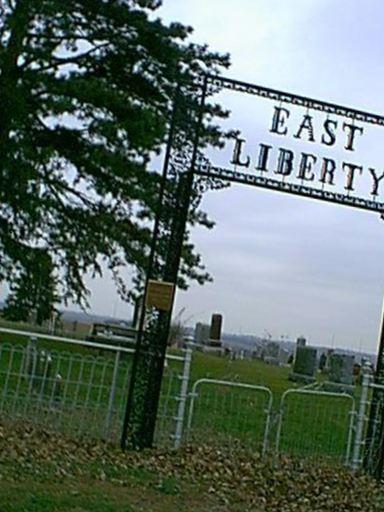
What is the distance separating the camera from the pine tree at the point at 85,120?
648 inches

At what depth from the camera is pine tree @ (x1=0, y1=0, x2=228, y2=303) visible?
16453 millimetres

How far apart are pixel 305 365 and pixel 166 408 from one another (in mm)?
10724

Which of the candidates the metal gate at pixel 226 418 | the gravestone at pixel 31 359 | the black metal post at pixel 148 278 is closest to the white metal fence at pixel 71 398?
the gravestone at pixel 31 359

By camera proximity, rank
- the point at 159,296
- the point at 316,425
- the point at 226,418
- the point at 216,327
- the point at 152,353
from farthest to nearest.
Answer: the point at 216,327, the point at 316,425, the point at 226,418, the point at 152,353, the point at 159,296

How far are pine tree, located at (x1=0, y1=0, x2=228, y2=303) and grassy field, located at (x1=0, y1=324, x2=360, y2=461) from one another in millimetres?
2617

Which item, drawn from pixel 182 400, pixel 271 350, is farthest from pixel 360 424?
pixel 271 350

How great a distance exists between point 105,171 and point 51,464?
409 inches

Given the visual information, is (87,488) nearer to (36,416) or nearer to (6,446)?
(6,446)

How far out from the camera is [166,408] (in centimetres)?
→ 934

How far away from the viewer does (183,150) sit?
29.4 ft

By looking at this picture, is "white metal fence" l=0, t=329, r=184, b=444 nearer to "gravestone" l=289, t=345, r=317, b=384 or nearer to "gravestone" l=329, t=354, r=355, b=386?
"gravestone" l=329, t=354, r=355, b=386

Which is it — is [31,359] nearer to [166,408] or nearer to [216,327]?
[166,408]

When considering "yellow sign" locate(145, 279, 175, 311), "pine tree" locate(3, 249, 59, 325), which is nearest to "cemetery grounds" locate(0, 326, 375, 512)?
"yellow sign" locate(145, 279, 175, 311)

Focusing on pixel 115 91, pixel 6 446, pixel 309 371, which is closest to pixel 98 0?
pixel 115 91
